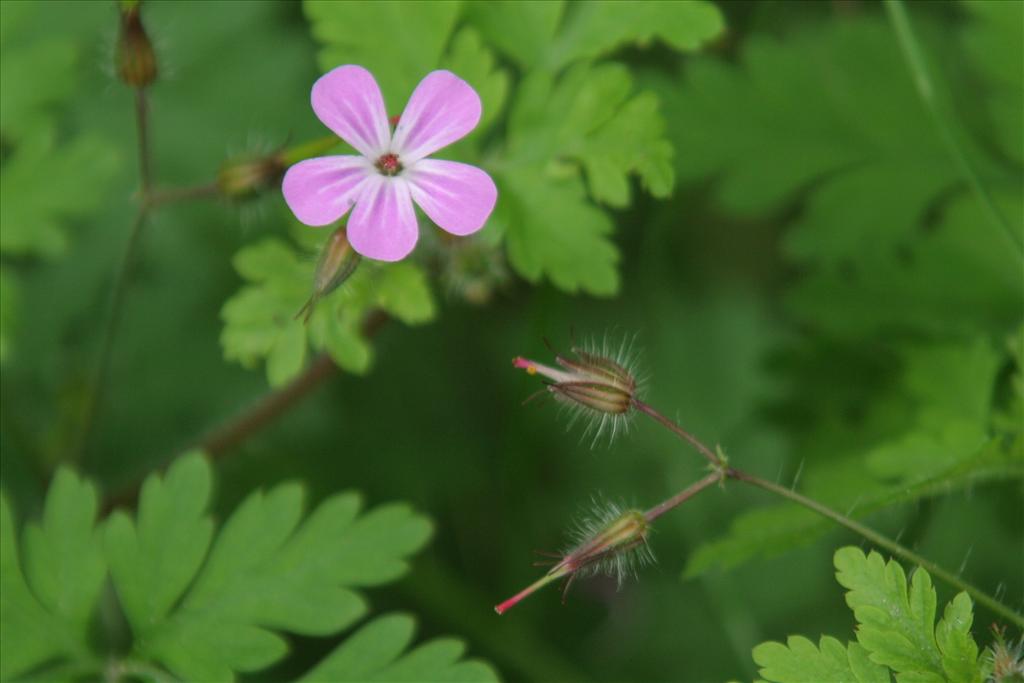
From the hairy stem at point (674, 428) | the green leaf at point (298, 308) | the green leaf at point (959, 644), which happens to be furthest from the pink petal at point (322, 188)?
the green leaf at point (959, 644)

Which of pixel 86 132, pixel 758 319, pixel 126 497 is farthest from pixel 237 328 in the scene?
pixel 758 319

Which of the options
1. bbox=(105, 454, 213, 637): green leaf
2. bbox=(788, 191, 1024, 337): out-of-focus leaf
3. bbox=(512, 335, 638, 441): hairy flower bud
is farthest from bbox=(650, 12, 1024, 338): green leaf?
bbox=(105, 454, 213, 637): green leaf

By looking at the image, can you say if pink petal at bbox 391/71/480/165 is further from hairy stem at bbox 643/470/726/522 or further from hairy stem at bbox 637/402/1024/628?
hairy stem at bbox 643/470/726/522

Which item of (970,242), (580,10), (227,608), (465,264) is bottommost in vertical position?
(227,608)

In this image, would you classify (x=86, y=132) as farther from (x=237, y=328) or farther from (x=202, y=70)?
(x=237, y=328)

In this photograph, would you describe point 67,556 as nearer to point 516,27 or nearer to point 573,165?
point 573,165

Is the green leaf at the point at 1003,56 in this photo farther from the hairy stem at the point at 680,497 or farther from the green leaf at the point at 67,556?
the green leaf at the point at 67,556

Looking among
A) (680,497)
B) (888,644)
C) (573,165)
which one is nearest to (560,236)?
(573,165)

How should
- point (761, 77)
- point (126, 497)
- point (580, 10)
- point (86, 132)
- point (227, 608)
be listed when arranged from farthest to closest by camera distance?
point (86, 132)
point (761, 77)
point (126, 497)
point (580, 10)
point (227, 608)
